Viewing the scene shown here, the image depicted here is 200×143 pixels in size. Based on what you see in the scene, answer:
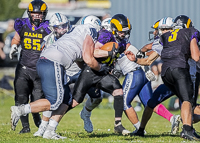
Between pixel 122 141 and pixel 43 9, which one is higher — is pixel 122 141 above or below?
below

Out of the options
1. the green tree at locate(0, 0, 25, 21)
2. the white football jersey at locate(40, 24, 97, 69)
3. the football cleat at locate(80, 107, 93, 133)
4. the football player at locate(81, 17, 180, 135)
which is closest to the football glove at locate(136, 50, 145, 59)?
the football player at locate(81, 17, 180, 135)

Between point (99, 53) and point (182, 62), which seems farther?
point (182, 62)

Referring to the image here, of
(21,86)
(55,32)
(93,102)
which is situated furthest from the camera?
(93,102)

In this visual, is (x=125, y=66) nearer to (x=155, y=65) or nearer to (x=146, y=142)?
(x=146, y=142)

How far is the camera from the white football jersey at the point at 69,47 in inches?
229

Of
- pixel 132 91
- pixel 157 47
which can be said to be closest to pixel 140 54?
pixel 157 47

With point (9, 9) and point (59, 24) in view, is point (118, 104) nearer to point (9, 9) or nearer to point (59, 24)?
point (59, 24)

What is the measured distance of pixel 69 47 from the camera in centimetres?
587

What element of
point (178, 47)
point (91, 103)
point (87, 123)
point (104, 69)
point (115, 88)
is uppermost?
point (178, 47)

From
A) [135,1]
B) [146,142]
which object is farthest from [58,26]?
[135,1]

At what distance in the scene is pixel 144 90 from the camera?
23.9 ft

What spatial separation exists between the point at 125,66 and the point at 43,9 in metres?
1.52

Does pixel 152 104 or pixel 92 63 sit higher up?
pixel 92 63

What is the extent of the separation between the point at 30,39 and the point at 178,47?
7.47 ft
